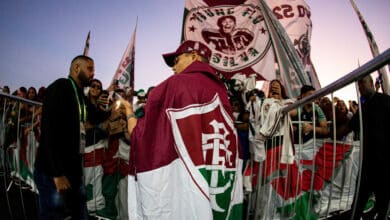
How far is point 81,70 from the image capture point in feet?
9.82

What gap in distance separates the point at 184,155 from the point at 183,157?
0.02m

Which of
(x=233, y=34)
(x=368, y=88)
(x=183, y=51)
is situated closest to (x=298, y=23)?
(x=233, y=34)

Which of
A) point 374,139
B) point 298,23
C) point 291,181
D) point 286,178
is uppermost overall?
point 298,23

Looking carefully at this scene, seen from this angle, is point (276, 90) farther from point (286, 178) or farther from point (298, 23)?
point (298, 23)

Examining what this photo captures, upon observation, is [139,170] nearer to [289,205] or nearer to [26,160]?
[289,205]

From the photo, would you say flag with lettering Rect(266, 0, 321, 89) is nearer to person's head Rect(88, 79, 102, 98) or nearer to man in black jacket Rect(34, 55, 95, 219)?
A: person's head Rect(88, 79, 102, 98)

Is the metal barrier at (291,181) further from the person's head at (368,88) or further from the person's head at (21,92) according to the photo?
the person's head at (21,92)

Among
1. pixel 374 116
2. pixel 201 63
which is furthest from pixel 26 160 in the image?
pixel 374 116

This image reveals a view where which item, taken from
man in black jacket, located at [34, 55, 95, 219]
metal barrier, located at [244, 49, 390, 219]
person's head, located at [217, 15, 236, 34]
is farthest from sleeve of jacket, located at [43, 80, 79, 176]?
person's head, located at [217, 15, 236, 34]

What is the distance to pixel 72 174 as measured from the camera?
271cm

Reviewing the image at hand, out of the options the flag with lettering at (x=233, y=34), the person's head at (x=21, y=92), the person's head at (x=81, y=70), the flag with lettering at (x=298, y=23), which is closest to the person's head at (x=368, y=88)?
the person's head at (x=81, y=70)

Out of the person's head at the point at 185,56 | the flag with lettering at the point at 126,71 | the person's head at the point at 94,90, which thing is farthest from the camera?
the flag with lettering at the point at 126,71

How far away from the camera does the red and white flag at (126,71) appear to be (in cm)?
852

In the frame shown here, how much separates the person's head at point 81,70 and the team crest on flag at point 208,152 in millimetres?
1410
